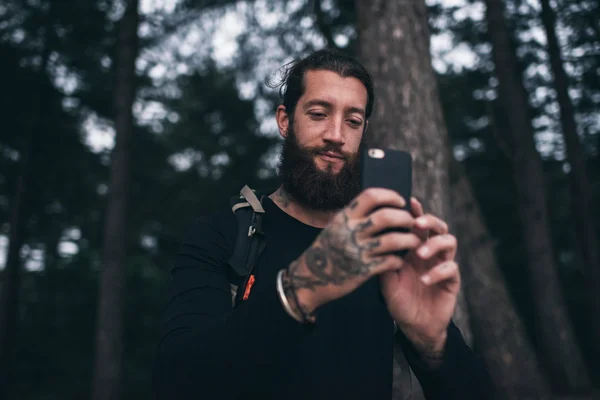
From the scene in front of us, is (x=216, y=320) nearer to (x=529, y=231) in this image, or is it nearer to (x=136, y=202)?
(x=529, y=231)

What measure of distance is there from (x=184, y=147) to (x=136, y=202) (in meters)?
3.52

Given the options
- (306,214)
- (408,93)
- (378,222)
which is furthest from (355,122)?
(408,93)

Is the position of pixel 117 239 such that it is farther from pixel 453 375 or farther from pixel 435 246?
pixel 435 246

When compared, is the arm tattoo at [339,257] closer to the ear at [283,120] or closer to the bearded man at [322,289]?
the bearded man at [322,289]

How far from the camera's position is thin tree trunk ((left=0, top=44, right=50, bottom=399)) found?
15.1m

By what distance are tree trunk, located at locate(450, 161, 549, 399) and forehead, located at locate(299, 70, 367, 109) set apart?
6459 millimetres

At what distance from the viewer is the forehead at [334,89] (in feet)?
8.50

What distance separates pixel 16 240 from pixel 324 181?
1558cm

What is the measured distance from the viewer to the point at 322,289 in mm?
1449

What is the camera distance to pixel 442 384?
1.81 metres

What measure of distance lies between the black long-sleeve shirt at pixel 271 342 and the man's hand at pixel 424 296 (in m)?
0.07

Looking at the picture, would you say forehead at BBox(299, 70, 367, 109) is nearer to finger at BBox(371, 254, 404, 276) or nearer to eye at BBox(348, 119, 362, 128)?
eye at BBox(348, 119, 362, 128)

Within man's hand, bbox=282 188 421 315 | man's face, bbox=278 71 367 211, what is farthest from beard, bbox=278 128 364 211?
man's hand, bbox=282 188 421 315

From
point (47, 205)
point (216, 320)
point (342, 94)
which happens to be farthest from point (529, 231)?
point (47, 205)
